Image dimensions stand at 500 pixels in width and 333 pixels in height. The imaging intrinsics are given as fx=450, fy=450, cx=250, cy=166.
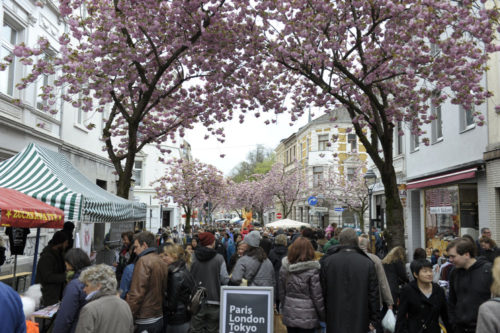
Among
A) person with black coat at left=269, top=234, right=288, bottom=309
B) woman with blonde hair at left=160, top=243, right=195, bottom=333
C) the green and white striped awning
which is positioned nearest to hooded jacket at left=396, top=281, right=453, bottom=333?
woman with blonde hair at left=160, top=243, right=195, bottom=333

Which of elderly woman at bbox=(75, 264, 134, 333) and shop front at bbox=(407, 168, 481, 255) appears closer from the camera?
elderly woman at bbox=(75, 264, 134, 333)

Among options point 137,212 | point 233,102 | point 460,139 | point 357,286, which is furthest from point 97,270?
point 460,139

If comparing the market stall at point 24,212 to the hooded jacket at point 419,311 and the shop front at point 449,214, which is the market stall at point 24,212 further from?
the shop front at point 449,214

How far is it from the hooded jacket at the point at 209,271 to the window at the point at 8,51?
797cm

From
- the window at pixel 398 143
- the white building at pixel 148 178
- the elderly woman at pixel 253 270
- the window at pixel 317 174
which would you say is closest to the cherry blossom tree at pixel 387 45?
the elderly woman at pixel 253 270

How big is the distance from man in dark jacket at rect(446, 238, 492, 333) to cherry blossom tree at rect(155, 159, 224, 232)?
31.8 metres

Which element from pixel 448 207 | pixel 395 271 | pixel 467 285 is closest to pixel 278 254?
pixel 395 271

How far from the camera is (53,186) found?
7637 millimetres

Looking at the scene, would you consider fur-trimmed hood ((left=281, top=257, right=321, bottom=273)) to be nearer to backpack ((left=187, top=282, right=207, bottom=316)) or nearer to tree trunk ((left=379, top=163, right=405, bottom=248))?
backpack ((left=187, top=282, right=207, bottom=316))

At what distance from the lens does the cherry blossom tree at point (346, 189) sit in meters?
39.2

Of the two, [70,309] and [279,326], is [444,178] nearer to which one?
[279,326]

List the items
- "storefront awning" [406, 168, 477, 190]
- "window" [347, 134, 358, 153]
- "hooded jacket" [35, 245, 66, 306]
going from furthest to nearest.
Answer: "window" [347, 134, 358, 153] < "storefront awning" [406, 168, 477, 190] < "hooded jacket" [35, 245, 66, 306]

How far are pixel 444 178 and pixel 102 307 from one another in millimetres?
15372

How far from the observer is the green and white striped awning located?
23.6 ft
